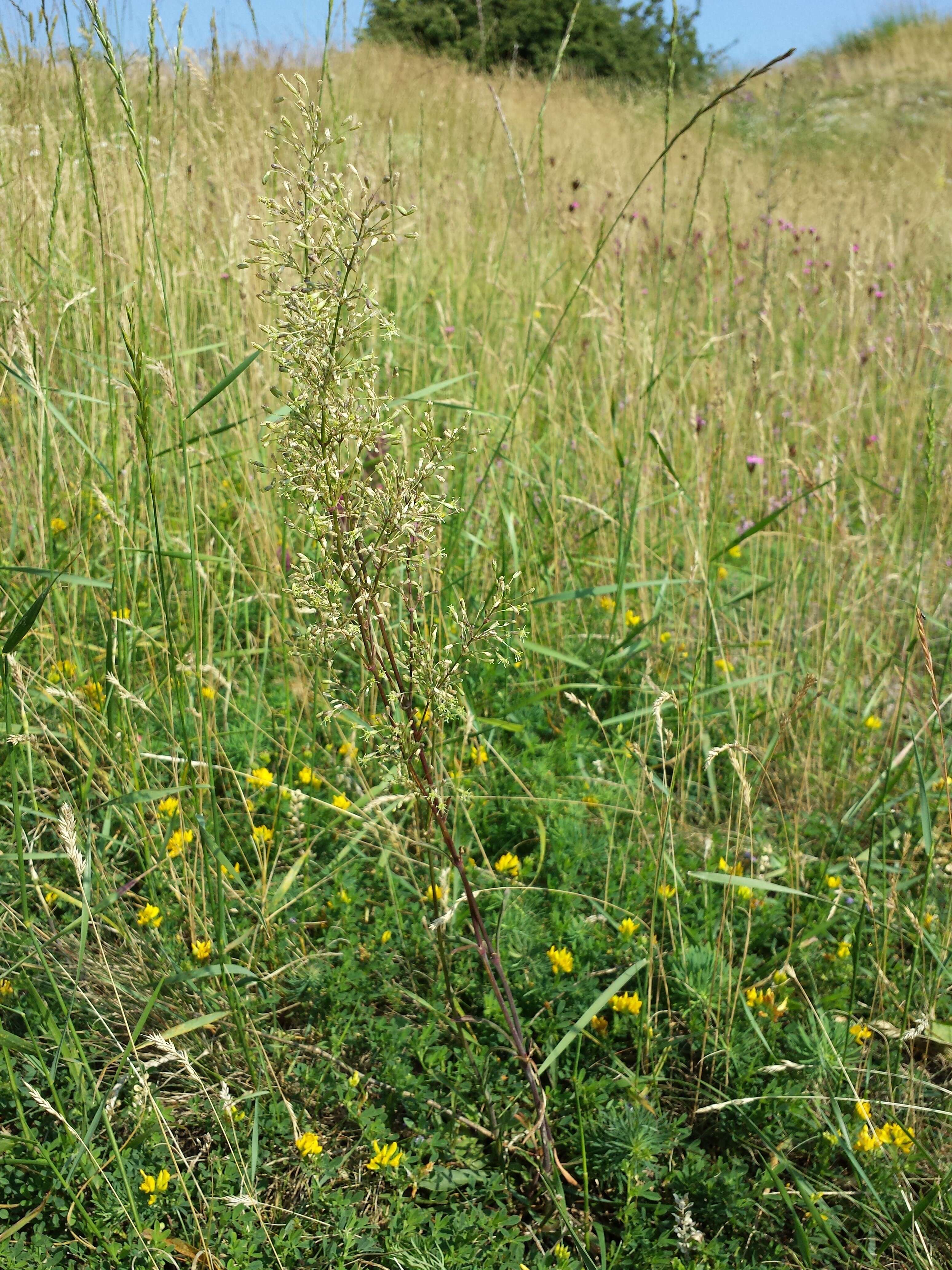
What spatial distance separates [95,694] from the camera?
195 centimetres

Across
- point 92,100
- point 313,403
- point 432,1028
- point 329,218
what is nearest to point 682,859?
point 432,1028

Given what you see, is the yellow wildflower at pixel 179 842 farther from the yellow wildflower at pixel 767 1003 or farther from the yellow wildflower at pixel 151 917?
the yellow wildflower at pixel 767 1003

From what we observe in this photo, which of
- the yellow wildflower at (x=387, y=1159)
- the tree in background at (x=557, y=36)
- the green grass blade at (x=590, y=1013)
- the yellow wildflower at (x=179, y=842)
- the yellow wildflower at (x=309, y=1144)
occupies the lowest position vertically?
the yellow wildflower at (x=387, y=1159)

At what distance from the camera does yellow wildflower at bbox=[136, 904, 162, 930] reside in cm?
159

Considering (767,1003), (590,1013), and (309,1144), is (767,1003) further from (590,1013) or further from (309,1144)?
(309,1144)

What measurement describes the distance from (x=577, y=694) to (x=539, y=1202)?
1.18 meters

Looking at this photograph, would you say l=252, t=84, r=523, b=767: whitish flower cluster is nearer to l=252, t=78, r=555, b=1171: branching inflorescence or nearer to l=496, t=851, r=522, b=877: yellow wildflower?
l=252, t=78, r=555, b=1171: branching inflorescence

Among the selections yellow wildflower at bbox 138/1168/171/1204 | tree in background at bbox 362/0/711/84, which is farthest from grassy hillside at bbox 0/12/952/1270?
tree in background at bbox 362/0/711/84

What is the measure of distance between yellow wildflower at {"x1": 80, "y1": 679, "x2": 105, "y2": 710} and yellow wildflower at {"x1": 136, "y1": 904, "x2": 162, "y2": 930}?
18.5 inches

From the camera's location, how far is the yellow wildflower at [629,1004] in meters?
1.59

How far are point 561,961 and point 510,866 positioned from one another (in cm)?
23

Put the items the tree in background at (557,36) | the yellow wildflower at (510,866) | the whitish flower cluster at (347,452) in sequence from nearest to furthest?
the whitish flower cluster at (347,452), the yellow wildflower at (510,866), the tree in background at (557,36)

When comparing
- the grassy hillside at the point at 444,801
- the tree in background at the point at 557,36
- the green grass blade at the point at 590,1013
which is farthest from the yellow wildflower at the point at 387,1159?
the tree in background at the point at 557,36

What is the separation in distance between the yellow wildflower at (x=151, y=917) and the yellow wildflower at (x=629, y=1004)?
84 cm
